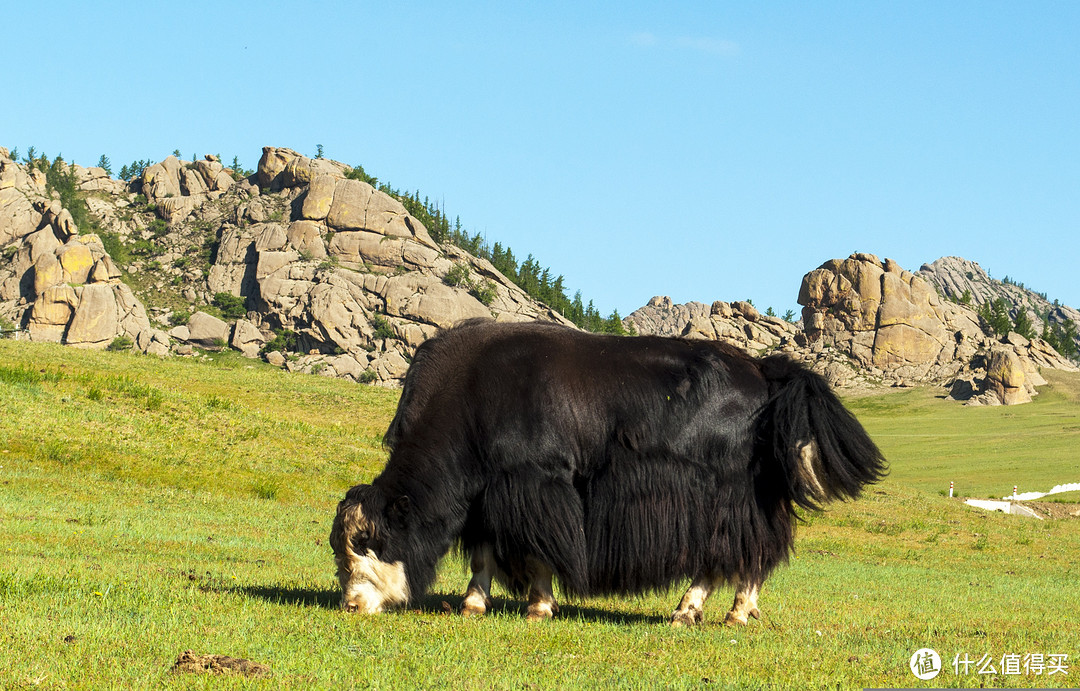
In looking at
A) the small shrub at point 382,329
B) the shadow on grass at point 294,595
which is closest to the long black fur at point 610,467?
the shadow on grass at point 294,595

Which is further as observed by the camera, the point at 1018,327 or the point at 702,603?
the point at 1018,327

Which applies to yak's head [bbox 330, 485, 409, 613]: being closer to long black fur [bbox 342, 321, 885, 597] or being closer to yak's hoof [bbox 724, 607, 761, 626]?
long black fur [bbox 342, 321, 885, 597]

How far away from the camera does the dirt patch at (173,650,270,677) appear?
609 cm

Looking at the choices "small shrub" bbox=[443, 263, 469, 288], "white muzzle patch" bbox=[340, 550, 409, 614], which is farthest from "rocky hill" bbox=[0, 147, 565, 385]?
"white muzzle patch" bbox=[340, 550, 409, 614]

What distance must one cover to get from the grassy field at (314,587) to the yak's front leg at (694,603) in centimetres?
21

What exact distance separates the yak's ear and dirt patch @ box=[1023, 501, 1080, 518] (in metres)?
33.7

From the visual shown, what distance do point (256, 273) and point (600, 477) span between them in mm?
166431

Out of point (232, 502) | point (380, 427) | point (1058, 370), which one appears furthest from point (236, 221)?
point (232, 502)

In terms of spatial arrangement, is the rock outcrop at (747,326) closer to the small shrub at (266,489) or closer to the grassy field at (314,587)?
the grassy field at (314,587)

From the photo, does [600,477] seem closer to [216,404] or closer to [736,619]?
→ [736,619]

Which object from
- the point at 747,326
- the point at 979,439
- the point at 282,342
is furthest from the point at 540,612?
the point at 747,326

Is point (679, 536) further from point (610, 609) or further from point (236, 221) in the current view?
point (236, 221)

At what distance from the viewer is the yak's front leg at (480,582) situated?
9484 millimetres

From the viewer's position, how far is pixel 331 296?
155m
